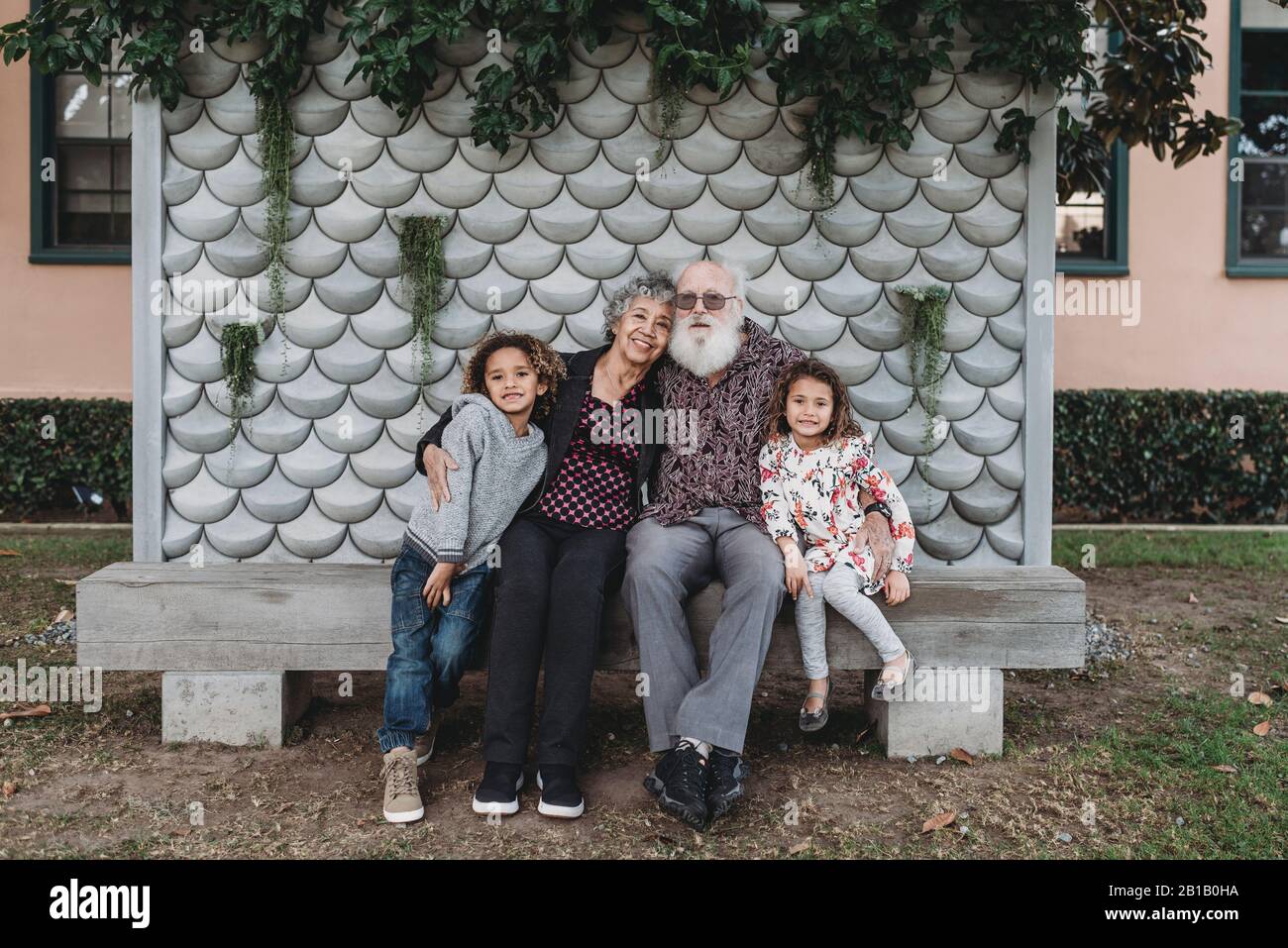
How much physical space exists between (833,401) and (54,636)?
376 cm

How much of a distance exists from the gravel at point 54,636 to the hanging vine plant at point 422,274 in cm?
235

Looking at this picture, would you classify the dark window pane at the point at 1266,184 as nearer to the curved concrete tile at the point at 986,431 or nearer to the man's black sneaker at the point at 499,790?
the curved concrete tile at the point at 986,431

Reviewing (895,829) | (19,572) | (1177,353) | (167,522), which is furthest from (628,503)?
(1177,353)

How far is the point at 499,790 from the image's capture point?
10.0ft

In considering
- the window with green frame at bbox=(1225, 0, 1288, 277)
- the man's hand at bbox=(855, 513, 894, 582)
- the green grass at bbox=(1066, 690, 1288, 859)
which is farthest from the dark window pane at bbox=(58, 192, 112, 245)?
the window with green frame at bbox=(1225, 0, 1288, 277)

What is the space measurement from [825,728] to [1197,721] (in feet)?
4.57

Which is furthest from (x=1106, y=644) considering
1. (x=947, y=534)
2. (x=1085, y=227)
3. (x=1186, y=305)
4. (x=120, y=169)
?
(x=120, y=169)

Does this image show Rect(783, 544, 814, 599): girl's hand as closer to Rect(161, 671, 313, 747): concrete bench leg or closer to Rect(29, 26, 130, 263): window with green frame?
Rect(161, 671, 313, 747): concrete bench leg

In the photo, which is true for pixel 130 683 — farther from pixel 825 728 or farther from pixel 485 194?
pixel 825 728

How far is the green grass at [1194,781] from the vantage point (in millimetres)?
2939

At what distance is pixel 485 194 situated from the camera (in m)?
3.84

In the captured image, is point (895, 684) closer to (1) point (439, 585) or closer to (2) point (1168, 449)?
(1) point (439, 585)

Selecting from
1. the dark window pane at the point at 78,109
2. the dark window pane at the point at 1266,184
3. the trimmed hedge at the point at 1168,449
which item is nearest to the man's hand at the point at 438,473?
the trimmed hedge at the point at 1168,449

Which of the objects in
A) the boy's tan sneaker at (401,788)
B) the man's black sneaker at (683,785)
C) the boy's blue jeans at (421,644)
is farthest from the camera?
the boy's blue jeans at (421,644)
